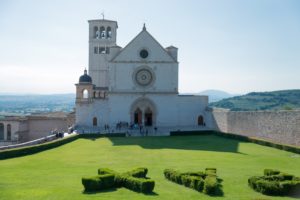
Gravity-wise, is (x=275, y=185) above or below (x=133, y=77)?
below

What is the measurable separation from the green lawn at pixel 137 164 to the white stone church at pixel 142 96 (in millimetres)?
13644

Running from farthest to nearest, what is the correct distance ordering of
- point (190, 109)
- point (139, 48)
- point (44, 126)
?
point (44, 126)
point (190, 109)
point (139, 48)

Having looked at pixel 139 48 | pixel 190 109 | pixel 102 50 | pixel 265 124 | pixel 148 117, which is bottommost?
pixel 265 124

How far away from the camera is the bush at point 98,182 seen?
55.1 feet

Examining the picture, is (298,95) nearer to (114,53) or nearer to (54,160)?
(114,53)

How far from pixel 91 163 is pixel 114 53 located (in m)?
30.6

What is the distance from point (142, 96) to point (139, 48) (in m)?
6.46

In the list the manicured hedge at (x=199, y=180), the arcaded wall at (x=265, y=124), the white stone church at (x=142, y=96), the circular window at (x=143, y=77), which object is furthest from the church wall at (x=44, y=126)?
the manicured hedge at (x=199, y=180)

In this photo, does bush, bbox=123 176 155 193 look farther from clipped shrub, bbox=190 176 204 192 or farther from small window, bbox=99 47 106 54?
small window, bbox=99 47 106 54

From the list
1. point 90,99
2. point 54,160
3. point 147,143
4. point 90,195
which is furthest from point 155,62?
point 90,195

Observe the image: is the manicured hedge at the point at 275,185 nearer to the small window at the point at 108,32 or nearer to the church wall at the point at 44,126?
→ the church wall at the point at 44,126

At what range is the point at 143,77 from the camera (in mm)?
54656

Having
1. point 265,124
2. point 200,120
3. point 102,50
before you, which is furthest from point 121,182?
point 102,50

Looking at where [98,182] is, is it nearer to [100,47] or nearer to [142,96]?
[142,96]
